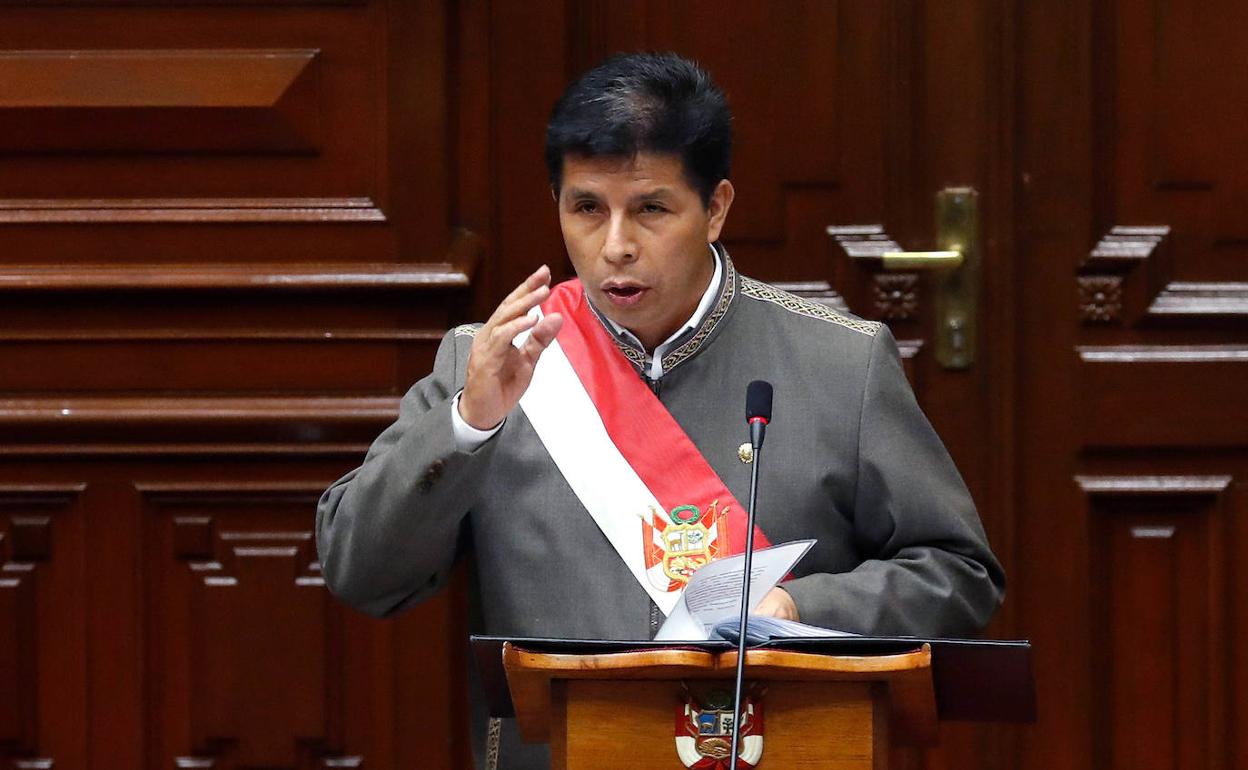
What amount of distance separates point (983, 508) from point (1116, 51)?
82 centimetres

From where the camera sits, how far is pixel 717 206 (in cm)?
226

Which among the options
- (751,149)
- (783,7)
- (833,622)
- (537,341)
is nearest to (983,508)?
(751,149)

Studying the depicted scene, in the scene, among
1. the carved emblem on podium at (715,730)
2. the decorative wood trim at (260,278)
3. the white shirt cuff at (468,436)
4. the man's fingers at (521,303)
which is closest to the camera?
the carved emblem on podium at (715,730)

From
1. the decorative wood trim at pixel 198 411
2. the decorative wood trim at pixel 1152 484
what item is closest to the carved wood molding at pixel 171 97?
the decorative wood trim at pixel 198 411

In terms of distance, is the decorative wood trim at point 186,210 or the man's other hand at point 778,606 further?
the decorative wood trim at point 186,210

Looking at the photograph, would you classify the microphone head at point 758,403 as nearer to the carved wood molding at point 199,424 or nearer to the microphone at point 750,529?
the microphone at point 750,529

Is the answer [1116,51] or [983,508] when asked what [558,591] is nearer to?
[983,508]

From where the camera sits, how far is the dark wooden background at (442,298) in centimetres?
299

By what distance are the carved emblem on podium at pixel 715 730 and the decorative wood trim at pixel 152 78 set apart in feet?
5.15

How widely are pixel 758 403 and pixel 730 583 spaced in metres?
0.19

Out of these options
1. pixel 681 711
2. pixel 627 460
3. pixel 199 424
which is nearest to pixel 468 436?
pixel 627 460

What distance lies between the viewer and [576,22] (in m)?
3.13

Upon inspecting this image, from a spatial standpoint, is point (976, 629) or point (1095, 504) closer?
point (976, 629)

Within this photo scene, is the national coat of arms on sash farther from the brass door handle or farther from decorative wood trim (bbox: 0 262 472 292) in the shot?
the brass door handle
